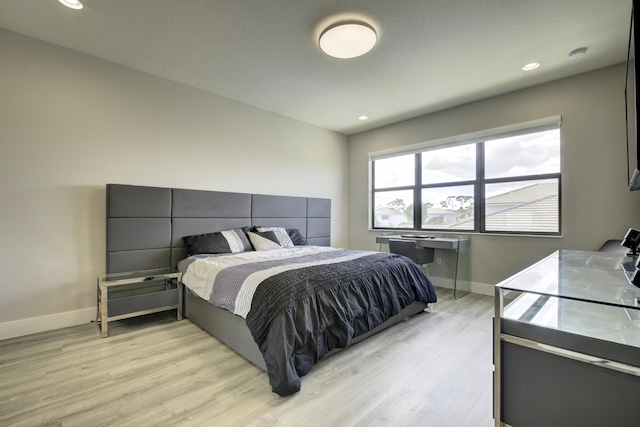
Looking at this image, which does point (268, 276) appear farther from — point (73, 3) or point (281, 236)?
point (73, 3)

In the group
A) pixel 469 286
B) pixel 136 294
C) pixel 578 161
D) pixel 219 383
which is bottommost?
pixel 219 383

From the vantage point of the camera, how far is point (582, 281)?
1208 mm

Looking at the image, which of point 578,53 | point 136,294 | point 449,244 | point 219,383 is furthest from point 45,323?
point 578,53

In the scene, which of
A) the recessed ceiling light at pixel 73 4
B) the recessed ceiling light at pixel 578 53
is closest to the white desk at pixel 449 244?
the recessed ceiling light at pixel 578 53

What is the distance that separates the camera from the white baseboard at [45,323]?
8.18 ft

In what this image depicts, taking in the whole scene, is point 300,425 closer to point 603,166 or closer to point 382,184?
point 603,166

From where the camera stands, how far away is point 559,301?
1.04m

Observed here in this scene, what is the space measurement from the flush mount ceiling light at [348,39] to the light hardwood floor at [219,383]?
256 centimetres

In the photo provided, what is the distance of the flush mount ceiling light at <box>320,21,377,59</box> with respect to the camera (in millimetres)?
2320

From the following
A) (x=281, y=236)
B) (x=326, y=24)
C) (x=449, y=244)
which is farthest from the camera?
(x=281, y=236)

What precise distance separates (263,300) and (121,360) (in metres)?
1.22

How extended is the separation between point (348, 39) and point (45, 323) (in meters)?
3.75

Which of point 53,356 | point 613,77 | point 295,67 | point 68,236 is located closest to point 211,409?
point 53,356

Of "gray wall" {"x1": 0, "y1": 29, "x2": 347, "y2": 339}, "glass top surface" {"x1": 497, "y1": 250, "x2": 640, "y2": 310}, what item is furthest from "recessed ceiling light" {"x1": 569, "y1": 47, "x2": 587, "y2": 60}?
"gray wall" {"x1": 0, "y1": 29, "x2": 347, "y2": 339}
